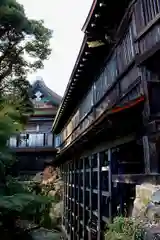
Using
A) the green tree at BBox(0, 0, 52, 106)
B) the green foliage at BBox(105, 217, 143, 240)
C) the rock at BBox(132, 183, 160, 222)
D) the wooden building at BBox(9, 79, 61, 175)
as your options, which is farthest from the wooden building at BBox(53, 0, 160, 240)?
the wooden building at BBox(9, 79, 61, 175)

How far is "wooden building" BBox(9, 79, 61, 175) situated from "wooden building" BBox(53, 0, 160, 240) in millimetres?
15158

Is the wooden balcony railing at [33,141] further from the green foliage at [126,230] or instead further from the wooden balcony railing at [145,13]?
the green foliage at [126,230]

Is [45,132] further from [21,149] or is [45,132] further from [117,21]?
[117,21]

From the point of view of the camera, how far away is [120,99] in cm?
596

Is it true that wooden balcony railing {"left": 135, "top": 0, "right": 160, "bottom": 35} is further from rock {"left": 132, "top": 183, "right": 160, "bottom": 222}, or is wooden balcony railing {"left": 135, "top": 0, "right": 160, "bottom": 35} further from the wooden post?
rock {"left": 132, "top": 183, "right": 160, "bottom": 222}

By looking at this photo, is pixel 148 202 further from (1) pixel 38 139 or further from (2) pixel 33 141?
(1) pixel 38 139

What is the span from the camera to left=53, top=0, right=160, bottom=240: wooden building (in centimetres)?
429

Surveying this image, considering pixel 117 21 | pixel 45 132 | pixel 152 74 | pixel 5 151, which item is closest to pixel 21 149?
pixel 45 132

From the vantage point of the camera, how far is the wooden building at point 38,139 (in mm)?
24250

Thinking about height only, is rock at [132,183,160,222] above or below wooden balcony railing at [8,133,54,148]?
below

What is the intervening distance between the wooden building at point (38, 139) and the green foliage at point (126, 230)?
19.9 meters

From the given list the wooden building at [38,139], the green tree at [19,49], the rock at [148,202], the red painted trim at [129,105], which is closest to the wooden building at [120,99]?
the red painted trim at [129,105]

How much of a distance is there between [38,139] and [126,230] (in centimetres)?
2243

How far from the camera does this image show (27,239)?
7.50m
